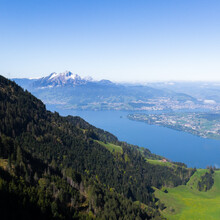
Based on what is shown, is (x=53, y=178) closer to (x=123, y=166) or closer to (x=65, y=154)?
(x=65, y=154)

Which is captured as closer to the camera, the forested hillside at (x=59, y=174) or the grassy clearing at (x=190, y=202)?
the forested hillside at (x=59, y=174)

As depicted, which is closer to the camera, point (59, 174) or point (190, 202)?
point (59, 174)

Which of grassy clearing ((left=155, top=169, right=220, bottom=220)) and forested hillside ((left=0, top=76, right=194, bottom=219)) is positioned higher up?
forested hillside ((left=0, top=76, right=194, bottom=219))

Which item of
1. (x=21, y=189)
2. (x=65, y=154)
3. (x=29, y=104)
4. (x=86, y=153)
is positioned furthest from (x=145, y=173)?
(x=21, y=189)

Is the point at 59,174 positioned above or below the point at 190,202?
above

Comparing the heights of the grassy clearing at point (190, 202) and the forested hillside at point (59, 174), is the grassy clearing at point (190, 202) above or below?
below
